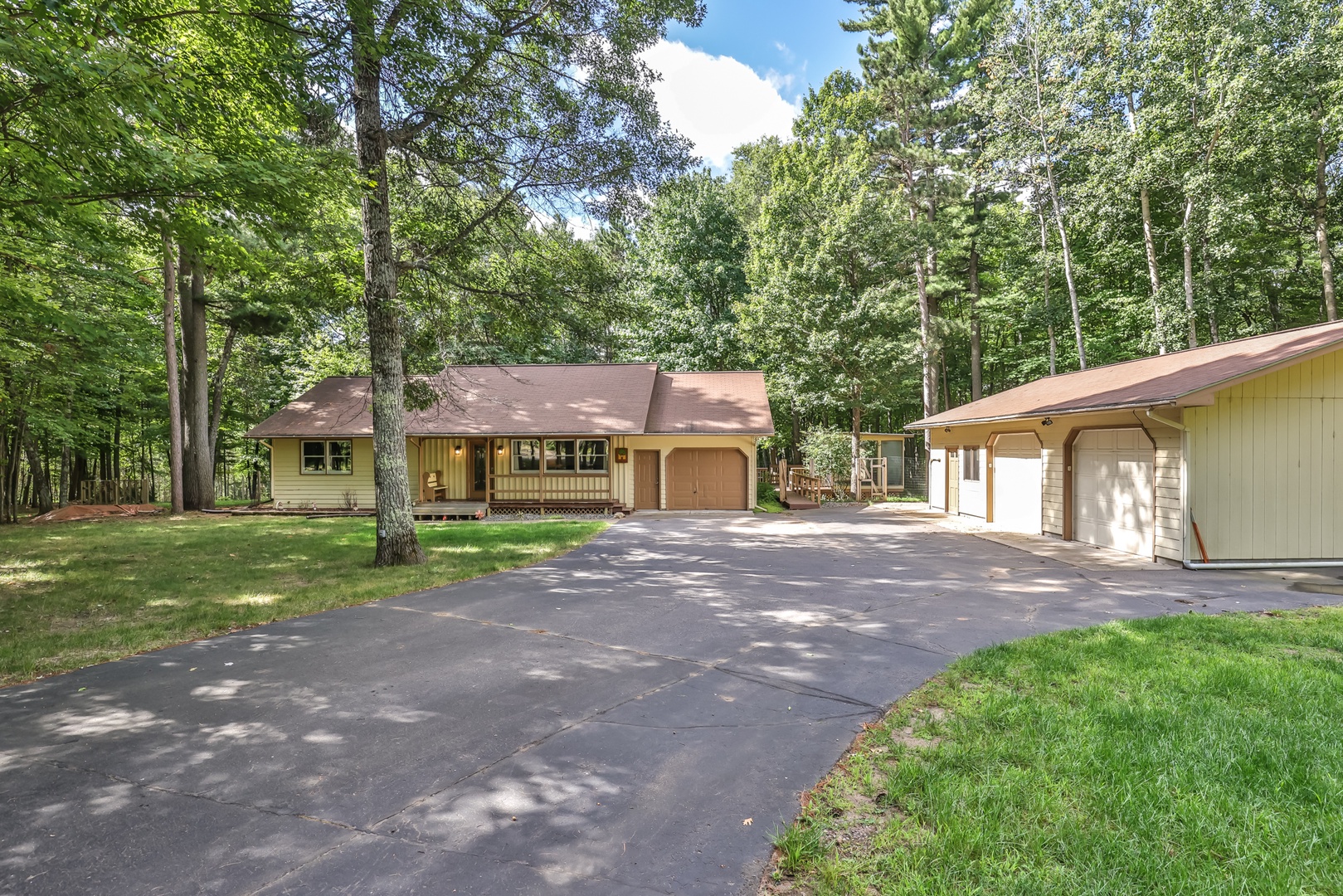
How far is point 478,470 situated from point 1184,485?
16.7 metres

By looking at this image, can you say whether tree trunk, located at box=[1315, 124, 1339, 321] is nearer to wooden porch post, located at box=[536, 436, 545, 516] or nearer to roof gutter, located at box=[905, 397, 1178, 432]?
roof gutter, located at box=[905, 397, 1178, 432]

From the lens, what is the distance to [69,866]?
7.67 ft

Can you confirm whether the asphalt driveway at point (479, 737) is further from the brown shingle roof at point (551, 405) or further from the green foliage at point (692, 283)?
the green foliage at point (692, 283)

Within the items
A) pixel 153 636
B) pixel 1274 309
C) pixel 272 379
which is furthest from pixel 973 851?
pixel 272 379

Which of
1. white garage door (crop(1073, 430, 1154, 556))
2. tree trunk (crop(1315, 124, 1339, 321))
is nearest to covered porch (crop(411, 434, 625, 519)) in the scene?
white garage door (crop(1073, 430, 1154, 556))

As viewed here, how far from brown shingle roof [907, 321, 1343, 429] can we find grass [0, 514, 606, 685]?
944 cm

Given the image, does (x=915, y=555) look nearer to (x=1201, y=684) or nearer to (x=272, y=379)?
(x=1201, y=684)

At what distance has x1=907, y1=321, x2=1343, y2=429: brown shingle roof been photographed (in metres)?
8.09

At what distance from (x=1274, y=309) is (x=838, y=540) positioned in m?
19.4

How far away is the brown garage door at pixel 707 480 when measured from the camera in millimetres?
17391

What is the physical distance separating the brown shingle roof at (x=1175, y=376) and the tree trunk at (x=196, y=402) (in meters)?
20.7

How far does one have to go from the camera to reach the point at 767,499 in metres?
20.7

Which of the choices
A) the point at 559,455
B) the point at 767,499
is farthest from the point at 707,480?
the point at 559,455

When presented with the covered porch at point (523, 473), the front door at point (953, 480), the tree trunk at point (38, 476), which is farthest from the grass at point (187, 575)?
the front door at point (953, 480)
